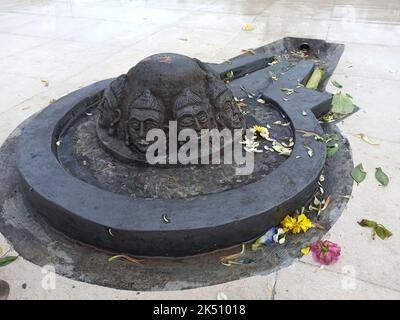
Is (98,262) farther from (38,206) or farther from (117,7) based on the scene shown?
(117,7)

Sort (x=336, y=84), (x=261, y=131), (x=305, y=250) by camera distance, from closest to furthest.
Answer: (x=305, y=250)
(x=261, y=131)
(x=336, y=84)

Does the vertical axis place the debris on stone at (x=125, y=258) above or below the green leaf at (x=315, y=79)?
below

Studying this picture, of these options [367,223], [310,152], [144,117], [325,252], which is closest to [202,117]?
[144,117]

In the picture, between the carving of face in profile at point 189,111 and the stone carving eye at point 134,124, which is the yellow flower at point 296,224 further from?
the stone carving eye at point 134,124

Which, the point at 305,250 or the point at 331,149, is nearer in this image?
the point at 305,250

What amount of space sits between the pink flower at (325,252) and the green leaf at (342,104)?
1.97m

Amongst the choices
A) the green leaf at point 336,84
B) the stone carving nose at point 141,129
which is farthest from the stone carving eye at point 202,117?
the green leaf at point 336,84

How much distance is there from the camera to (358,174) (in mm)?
2924

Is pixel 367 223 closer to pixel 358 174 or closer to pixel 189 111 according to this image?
pixel 358 174

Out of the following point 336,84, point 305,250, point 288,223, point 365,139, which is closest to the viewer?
point 305,250

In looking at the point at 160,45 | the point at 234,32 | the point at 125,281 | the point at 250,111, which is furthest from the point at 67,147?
the point at 234,32

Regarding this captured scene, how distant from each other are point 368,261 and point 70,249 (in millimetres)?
1812

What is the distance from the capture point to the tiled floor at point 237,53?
210cm

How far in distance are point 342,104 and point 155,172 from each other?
2.28m
